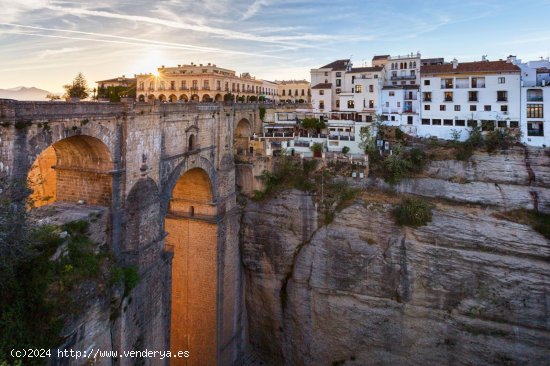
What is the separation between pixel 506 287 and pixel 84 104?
20.0 m

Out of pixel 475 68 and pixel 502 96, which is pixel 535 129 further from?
pixel 475 68

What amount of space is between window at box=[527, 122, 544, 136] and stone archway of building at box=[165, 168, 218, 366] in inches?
780

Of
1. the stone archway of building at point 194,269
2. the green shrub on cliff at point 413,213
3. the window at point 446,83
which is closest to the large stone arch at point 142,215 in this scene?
the stone archway of building at point 194,269

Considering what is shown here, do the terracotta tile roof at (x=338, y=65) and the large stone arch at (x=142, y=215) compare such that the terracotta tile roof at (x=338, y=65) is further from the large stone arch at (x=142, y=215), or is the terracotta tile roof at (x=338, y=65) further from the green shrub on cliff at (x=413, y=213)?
the large stone arch at (x=142, y=215)

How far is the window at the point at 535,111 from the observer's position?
25.7 m

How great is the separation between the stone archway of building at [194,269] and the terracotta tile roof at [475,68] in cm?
1919

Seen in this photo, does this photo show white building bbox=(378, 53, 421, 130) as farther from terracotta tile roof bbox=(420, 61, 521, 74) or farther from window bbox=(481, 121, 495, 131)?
window bbox=(481, 121, 495, 131)

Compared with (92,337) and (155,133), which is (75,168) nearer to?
(155,133)

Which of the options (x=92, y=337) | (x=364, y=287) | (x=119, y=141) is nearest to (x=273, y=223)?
(x=364, y=287)

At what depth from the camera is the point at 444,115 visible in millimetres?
29234

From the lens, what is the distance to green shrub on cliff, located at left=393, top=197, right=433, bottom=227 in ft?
71.0

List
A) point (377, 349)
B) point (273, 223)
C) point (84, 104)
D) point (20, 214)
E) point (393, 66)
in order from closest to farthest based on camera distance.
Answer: point (20, 214), point (84, 104), point (377, 349), point (273, 223), point (393, 66)

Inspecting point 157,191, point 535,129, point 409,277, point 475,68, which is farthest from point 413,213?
point 475,68

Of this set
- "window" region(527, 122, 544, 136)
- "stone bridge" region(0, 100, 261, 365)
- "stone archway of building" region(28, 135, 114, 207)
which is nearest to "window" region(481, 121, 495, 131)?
"window" region(527, 122, 544, 136)
